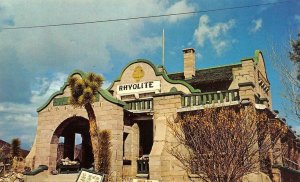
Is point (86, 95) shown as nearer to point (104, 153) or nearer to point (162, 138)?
point (104, 153)

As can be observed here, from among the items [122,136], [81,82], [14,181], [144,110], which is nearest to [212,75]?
[144,110]

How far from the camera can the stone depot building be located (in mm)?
22141

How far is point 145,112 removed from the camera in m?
24.8

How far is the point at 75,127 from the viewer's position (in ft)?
97.7

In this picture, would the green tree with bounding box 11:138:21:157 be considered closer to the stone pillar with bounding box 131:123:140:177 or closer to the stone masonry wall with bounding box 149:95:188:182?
the stone pillar with bounding box 131:123:140:177

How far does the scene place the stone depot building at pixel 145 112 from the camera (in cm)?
2214

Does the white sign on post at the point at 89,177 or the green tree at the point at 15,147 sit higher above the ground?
the green tree at the point at 15,147

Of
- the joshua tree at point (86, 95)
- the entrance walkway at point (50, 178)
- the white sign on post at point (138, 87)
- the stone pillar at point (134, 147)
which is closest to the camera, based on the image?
the joshua tree at point (86, 95)

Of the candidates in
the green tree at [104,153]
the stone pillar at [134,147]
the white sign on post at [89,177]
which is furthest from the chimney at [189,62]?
the white sign on post at [89,177]

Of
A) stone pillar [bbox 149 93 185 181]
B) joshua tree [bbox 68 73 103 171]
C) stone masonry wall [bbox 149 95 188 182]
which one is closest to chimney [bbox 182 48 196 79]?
stone pillar [bbox 149 93 185 181]

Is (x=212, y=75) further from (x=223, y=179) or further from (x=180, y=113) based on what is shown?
(x=223, y=179)

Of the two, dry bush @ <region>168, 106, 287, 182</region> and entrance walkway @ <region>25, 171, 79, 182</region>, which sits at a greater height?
dry bush @ <region>168, 106, 287, 182</region>

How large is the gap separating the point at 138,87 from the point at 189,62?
640 centimetres

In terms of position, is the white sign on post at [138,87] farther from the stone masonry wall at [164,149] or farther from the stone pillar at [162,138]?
the stone masonry wall at [164,149]
